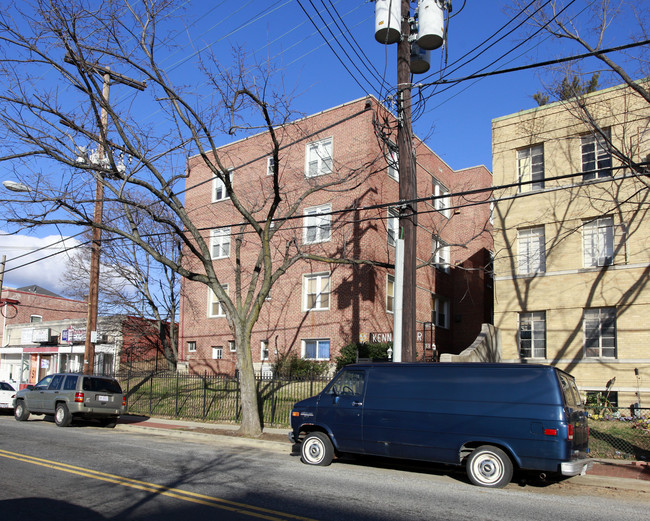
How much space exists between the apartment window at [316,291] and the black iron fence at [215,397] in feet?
15.2

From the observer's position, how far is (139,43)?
14438 mm

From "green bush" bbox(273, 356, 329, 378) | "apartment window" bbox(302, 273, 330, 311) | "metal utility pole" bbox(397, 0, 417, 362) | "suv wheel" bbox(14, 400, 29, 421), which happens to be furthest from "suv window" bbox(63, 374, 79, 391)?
"metal utility pole" bbox(397, 0, 417, 362)

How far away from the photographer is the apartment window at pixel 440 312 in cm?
2881

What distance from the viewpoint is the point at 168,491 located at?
7785 mm

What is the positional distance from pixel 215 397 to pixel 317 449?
11177 millimetres

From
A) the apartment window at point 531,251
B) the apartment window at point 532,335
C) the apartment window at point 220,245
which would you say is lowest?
the apartment window at point 532,335

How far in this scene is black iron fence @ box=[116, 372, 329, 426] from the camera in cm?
1838

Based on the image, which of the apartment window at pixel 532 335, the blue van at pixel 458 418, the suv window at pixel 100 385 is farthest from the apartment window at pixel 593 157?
the suv window at pixel 100 385

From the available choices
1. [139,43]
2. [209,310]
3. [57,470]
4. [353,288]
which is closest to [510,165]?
[353,288]

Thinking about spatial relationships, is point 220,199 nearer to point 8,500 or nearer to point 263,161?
point 263,161

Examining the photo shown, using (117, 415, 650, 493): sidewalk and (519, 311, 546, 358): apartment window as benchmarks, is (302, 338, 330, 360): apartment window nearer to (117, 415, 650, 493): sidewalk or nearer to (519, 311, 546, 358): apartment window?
(117, 415, 650, 493): sidewalk

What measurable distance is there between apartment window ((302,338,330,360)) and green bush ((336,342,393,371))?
164 centimetres

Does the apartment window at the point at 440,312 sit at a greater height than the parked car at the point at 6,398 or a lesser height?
greater

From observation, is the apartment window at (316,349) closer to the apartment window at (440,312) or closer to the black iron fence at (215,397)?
the black iron fence at (215,397)
